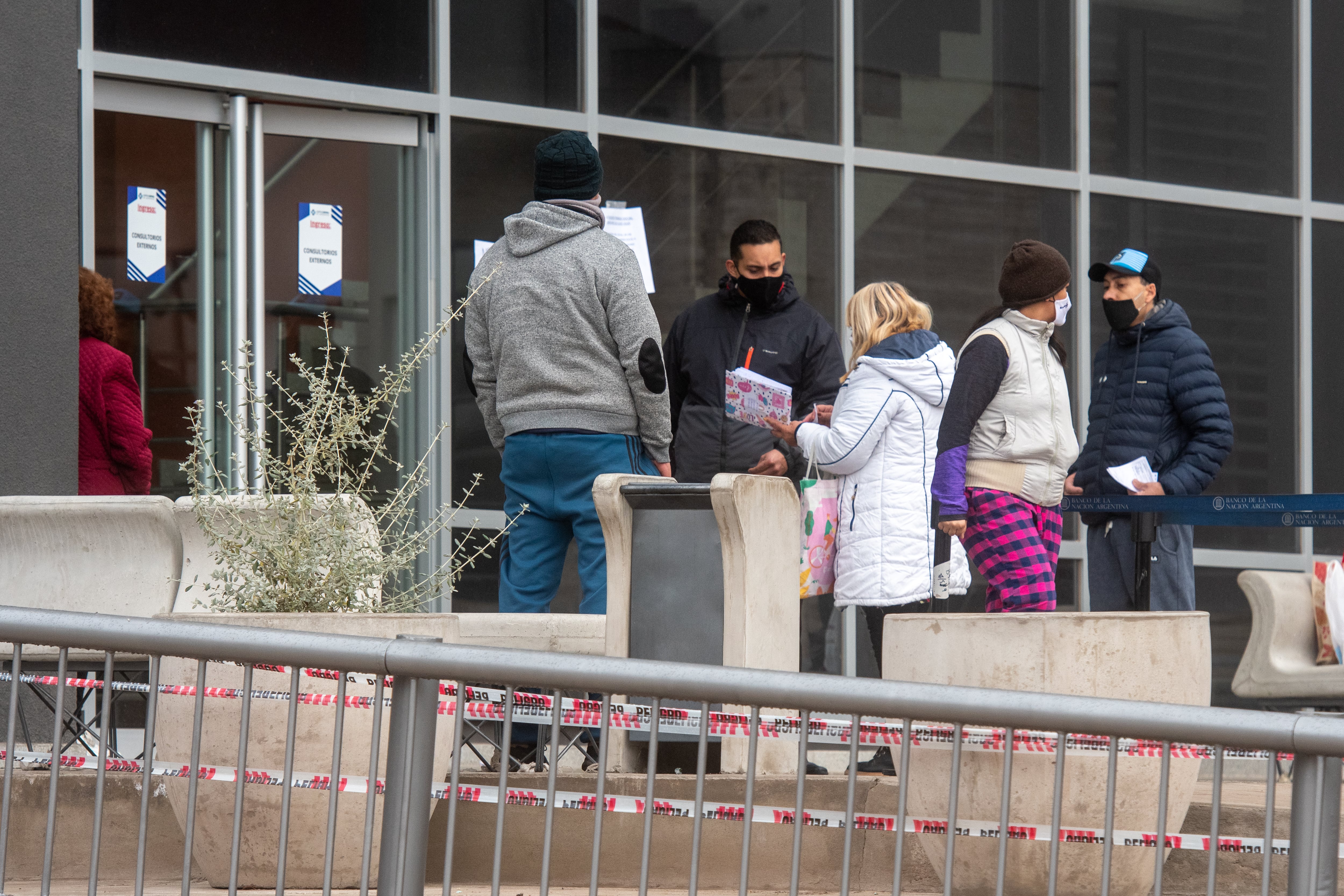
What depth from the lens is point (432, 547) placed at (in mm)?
8695

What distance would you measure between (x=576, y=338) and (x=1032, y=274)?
5.05 ft

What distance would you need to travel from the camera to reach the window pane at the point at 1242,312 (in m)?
10.7

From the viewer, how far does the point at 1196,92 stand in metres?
10.9

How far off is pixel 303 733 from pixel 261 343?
4609mm

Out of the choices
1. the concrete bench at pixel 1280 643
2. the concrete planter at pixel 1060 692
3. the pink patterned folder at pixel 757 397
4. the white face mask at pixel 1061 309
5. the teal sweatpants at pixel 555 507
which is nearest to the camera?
the concrete planter at pixel 1060 692

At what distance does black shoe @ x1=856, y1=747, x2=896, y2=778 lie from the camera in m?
5.32

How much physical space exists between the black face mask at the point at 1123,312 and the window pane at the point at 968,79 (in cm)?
343

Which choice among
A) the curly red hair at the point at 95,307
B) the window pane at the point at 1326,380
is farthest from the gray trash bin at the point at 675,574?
the window pane at the point at 1326,380

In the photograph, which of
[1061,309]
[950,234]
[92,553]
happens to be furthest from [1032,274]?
[950,234]

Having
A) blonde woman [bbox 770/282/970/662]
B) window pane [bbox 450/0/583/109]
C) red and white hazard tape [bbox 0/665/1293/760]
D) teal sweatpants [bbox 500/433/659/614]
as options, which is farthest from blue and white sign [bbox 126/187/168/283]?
red and white hazard tape [bbox 0/665/1293/760]

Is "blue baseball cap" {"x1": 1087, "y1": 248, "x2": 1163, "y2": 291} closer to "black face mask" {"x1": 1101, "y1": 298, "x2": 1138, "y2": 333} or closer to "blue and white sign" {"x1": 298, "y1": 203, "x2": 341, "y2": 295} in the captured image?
"black face mask" {"x1": 1101, "y1": 298, "x2": 1138, "y2": 333}

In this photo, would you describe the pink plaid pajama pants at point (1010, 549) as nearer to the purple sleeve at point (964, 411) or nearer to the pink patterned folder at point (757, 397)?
the purple sleeve at point (964, 411)

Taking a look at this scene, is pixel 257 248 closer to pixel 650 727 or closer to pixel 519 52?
pixel 519 52

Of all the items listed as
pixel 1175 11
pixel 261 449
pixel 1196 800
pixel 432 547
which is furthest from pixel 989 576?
pixel 1175 11
